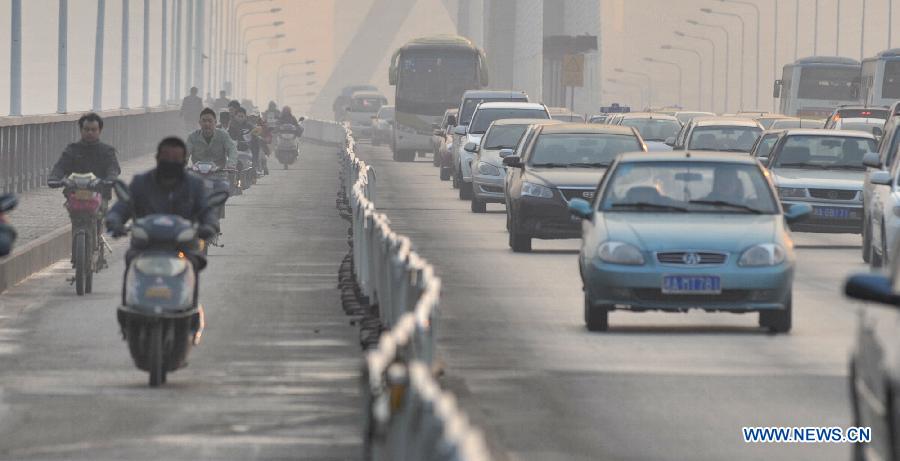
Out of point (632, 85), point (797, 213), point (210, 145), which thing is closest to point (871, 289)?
point (797, 213)

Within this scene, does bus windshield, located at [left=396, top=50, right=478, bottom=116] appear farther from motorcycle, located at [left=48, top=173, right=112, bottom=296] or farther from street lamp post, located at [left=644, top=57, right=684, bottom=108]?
street lamp post, located at [left=644, top=57, right=684, bottom=108]

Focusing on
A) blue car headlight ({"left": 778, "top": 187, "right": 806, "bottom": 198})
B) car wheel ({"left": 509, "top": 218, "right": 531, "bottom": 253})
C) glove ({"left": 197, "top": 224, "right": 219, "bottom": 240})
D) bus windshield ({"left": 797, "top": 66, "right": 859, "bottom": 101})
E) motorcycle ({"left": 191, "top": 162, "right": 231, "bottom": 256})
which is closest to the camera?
glove ({"left": 197, "top": 224, "right": 219, "bottom": 240})

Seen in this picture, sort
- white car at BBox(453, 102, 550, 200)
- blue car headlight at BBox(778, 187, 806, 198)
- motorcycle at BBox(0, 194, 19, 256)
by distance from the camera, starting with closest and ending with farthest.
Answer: motorcycle at BBox(0, 194, 19, 256)
blue car headlight at BBox(778, 187, 806, 198)
white car at BBox(453, 102, 550, 200)

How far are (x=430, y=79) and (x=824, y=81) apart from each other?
A: 50.2 feet

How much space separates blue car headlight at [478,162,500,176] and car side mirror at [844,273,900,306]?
2636cm

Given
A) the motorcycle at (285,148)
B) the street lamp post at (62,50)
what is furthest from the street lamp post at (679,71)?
the street lamp post at (62,50)

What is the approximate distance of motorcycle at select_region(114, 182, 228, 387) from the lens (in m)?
12.6

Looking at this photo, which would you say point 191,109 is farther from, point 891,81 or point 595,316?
point 595,316

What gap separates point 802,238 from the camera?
29.1m

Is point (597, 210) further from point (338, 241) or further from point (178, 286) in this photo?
point (338, 241)

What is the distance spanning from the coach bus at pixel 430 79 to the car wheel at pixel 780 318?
4755cm

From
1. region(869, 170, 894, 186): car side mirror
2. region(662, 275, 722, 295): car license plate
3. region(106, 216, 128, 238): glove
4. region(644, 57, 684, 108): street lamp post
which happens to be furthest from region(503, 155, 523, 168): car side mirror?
region(644, 57, 684, 108): street lamp post

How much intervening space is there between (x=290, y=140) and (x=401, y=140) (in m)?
8.58

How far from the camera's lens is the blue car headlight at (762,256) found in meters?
15.6
